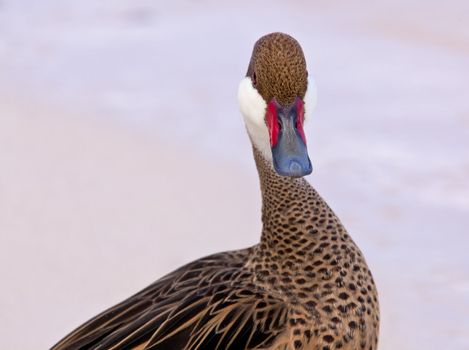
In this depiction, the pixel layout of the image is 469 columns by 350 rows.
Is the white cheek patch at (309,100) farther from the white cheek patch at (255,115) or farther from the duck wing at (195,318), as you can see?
the duck wing at (195,318)

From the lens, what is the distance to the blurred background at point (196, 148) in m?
3.98

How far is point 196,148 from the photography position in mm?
4840

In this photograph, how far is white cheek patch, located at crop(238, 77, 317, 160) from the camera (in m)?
2.68

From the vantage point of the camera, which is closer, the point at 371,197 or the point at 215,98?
the point at 371,197

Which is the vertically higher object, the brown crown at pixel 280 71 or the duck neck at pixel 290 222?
the brown crown at pixel 280 71

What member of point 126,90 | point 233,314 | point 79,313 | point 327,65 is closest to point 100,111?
point 126,90

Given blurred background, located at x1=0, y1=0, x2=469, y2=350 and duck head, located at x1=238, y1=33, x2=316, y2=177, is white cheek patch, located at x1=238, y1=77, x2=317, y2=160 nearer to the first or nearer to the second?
duck head, located at x1=238, y1=33, x2=316, y2=177

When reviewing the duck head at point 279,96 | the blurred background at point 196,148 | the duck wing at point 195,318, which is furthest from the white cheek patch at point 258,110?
the blurred background at point 196,148

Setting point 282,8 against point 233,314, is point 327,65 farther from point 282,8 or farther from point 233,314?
point 233,314

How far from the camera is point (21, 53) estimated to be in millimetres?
5848

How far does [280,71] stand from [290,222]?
0.39 m

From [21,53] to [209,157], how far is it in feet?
5.06

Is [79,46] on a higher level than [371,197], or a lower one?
higher

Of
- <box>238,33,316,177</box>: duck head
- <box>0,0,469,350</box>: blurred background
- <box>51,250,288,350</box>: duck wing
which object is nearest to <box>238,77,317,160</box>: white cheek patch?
<box>238,33,316,177</box>: duck head
